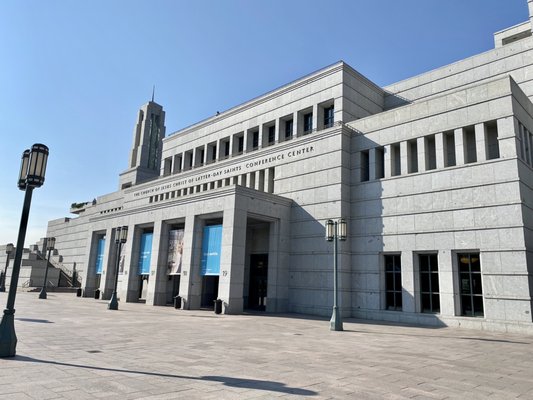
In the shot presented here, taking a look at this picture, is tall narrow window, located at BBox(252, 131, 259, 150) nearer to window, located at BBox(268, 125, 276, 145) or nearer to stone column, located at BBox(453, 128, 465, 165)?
window, located at BBox(268, 125, 276, 145)

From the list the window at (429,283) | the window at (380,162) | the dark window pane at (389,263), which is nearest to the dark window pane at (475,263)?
the window at (429,283)

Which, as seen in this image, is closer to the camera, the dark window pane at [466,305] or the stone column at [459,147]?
the dark window pane at [466,305]

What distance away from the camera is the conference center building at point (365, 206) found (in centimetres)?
2227

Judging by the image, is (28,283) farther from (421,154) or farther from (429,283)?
(421,154)

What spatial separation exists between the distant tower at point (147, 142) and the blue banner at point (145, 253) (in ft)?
106

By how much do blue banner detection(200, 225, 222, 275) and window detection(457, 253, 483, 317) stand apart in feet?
52.0

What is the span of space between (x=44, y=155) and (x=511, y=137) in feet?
73.8

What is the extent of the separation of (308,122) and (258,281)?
Result: 1419 centimetres

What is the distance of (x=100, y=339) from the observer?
44.7ft

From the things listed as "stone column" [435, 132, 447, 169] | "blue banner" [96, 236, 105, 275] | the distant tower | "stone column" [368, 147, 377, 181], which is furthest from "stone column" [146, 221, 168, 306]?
the distant tower

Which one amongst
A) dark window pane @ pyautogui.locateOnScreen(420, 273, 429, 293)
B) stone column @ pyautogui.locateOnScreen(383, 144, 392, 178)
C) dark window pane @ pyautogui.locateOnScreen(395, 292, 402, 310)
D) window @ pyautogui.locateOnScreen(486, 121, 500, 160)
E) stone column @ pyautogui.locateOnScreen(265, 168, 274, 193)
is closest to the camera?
window @ pyautogui.locateOnScreen(486, 121, 500, 160)

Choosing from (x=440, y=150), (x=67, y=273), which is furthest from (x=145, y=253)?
(x=67, y=273)

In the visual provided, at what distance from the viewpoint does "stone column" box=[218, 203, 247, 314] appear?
88.4 ft

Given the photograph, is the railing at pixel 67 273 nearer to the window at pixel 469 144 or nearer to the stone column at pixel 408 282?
the stone column at pixel 408 282
